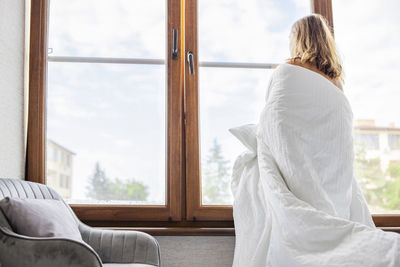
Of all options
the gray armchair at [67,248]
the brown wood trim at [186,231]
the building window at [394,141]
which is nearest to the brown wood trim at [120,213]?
the brown wood trim at [186,231]

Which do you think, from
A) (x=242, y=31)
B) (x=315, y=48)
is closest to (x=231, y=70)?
(x=242, y=31)

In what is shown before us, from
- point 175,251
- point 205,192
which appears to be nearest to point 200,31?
point 205,192

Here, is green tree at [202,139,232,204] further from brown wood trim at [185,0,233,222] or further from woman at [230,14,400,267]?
woman at [230,14,400,267]

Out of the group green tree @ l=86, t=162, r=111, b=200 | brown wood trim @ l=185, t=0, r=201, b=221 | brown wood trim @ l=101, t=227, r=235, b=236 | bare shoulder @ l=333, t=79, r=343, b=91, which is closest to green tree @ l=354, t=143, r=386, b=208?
bare shoulder @ l=333, t=79, r=343, b=91

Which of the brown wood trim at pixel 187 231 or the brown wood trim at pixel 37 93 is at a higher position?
the brown wood trim at pixel 37 93

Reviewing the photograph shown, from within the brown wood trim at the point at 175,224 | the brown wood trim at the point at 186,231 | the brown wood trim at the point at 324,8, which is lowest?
→ the brown wood trim at the point at 186,231

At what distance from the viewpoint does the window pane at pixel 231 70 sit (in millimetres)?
2691

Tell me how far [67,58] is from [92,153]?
25.0 inches

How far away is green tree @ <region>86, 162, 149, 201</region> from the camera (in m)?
2.63

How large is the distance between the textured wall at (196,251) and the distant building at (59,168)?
0.66 meters

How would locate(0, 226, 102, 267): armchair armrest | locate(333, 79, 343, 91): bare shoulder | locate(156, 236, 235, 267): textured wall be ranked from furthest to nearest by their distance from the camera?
1. locate(156, 236, 235, 267): textured wall
2. locate(333, 79, 343, 91): bare shoulder
3. locate(0, 226, 102, 267): armchair armrest

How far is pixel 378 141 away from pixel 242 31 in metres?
1.15

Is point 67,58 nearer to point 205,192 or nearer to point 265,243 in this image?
point 205,192

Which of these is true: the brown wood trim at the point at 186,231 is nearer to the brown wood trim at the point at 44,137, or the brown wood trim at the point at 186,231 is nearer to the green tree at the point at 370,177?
the brown wood trim at the point at 44,137
